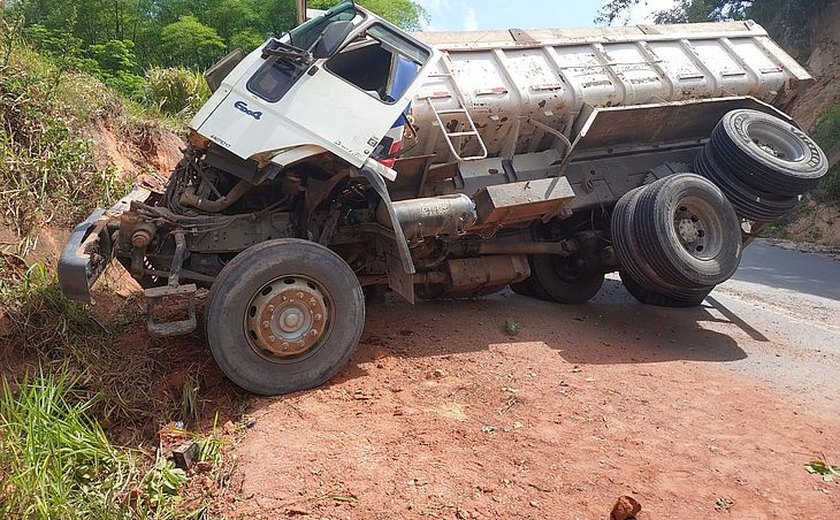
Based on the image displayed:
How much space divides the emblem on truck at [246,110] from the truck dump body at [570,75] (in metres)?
1.59

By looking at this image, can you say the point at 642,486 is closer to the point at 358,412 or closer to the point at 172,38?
the point at 358,412

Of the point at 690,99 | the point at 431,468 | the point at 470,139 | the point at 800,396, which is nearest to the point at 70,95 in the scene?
the point at 470,139

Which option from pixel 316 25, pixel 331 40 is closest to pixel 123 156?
pixel 316 25

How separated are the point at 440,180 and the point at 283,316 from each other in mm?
2258

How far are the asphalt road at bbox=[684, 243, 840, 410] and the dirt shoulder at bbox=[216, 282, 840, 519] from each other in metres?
0.25

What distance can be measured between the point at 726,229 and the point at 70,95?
21.3ft

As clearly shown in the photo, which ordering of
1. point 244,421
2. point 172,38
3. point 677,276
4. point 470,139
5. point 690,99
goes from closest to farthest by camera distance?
point 244,421, point 677,276, point 470,139, point 690,99, point 172,38

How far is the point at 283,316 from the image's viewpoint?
4.47m

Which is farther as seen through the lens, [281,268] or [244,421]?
[281,268]

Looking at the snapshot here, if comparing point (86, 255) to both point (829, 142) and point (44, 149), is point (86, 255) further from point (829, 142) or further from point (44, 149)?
point (829, 142)

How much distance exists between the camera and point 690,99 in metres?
7.05

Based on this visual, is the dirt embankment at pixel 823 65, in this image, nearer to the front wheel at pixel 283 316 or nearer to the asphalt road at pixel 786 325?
the asphalt road at pixel 786 325

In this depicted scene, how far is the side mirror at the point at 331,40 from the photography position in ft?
15.8

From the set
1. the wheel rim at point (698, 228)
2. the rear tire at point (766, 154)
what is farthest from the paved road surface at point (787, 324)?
the rear tire at point (766, 154)
